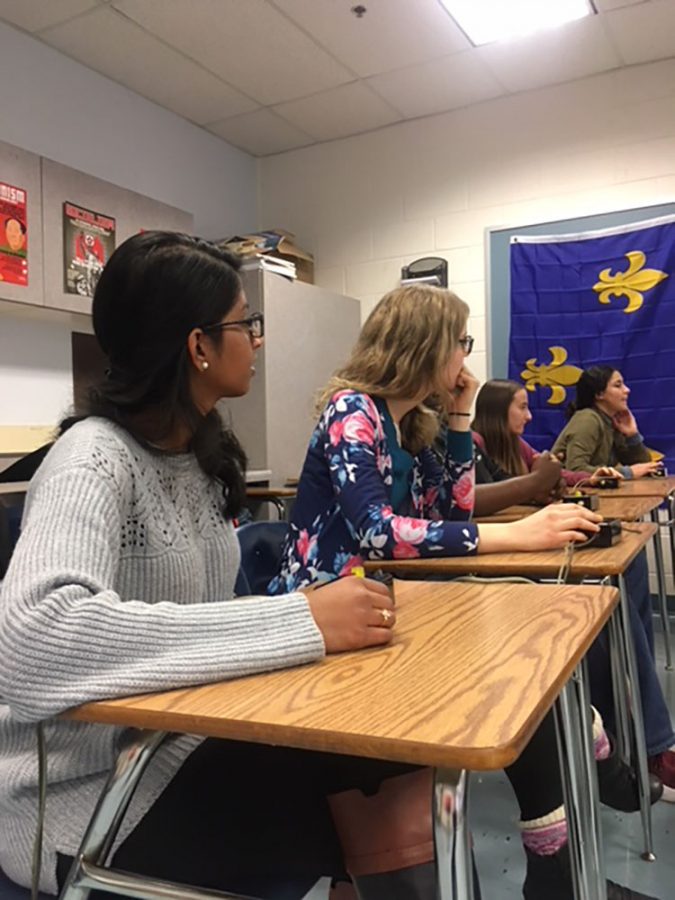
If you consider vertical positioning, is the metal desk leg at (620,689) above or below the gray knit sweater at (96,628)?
below

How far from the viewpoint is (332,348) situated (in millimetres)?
4410

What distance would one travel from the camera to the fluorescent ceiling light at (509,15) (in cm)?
329

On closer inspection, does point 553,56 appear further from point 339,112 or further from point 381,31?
point 339,112

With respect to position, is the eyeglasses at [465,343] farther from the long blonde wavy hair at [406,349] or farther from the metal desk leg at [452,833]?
the metal desk leg at [452,833]

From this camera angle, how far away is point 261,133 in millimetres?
4531

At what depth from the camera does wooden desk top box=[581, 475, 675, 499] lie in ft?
8.06

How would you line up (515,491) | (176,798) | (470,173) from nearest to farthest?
1. (176,798)
2. (515,491)
3. (470,173)

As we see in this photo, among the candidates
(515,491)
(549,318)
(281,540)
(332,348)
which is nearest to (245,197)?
(332,348)

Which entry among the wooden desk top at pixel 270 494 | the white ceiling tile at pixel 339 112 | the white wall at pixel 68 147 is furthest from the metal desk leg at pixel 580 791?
the white ceiling tile at pixel 339 112

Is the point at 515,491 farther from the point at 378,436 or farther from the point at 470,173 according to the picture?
the point at 470,173

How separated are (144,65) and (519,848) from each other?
11.5ft

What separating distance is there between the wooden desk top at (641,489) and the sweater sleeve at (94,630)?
6.31 feet

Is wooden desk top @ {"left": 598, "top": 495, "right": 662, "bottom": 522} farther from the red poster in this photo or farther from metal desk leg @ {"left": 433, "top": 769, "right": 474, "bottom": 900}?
the red poster

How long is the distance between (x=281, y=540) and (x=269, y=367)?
7.89ft
